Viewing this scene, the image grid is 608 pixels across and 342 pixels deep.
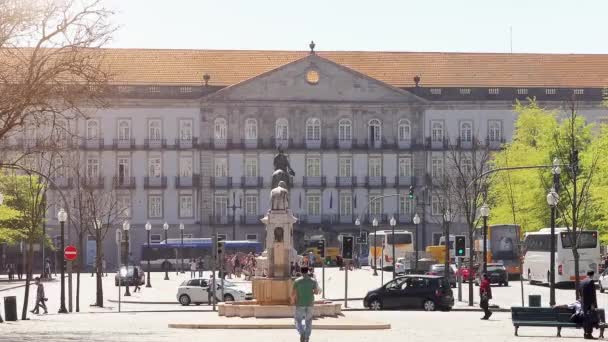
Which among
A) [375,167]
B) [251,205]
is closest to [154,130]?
[251,205]

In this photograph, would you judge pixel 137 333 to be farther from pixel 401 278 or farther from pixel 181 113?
pixel 181 113

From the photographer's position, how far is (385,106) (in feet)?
406

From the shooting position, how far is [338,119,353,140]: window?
125 m

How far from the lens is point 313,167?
124 m

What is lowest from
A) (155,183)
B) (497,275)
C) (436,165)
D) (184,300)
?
(184,300)

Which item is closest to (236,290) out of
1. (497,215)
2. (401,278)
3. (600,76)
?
(401,278)

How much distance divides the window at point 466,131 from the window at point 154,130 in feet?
78.0

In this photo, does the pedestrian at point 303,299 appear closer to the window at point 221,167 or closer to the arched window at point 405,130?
the window at point 221,167

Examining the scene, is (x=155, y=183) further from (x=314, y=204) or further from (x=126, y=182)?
(x=314, y=204)

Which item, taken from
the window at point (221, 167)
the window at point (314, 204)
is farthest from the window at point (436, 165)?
the window at point (221, 167)

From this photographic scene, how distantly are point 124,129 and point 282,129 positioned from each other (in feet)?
40.8

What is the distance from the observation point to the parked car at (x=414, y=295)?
54.5 m

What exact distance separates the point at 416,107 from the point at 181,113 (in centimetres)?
1855

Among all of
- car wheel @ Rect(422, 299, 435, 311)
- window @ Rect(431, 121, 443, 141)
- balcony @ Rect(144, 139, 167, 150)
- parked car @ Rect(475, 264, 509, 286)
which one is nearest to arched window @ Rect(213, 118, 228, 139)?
balcony @ Rect(144, 139, 167, 150)
